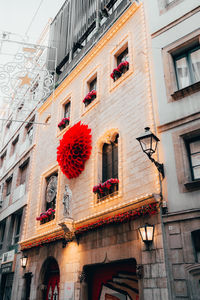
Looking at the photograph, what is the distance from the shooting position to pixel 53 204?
13.4m

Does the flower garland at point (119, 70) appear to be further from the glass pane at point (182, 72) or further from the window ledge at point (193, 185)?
the window ledge at point (193, 185)

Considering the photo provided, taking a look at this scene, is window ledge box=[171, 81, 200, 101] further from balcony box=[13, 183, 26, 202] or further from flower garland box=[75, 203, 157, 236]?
balcony box=[13, 183, 26, 202]

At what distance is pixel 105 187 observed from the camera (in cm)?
979

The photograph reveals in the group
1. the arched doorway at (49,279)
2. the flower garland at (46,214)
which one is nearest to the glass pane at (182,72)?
the flower garland at (46,214)

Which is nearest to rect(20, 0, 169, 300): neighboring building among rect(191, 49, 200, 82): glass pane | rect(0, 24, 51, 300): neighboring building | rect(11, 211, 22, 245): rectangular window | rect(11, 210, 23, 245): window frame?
rect(0, 24, 51, 300): neighboring building

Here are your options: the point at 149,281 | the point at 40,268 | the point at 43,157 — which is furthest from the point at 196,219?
the point at 43,157

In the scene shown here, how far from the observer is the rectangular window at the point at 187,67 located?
8477 millimetres

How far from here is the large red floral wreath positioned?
11.5m

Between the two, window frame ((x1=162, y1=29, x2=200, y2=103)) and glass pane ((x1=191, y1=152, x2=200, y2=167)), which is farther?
window frame ((x1=162, y1=29, x2=200, y2=103))

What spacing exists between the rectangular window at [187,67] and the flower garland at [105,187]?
3.72 metres

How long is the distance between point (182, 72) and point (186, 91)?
3.66 feet

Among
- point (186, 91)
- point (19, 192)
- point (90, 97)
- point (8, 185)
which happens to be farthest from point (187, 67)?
point (8, 185)

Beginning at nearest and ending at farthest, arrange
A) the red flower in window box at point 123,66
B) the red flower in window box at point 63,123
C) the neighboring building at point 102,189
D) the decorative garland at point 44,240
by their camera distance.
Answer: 1. the neighboring building at point 102,189
2. the decorative garland at point 44,240
3. the red flower in window box at point 123,66
4. the red flower in window box at point 63,123

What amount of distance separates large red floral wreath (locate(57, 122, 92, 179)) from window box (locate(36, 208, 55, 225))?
2.09m
